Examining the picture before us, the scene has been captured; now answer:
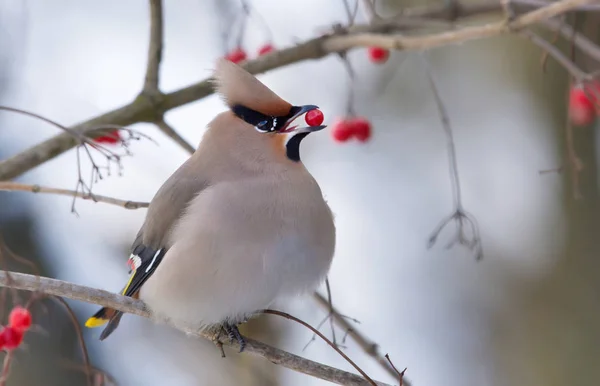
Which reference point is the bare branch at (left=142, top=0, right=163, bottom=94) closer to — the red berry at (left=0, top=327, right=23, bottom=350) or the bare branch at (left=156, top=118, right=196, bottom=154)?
the bare branch at (left=156, top=118, right=196, bottom=154)

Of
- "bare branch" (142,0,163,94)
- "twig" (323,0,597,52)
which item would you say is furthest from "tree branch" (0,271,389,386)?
"twig" (323,0,597,52)

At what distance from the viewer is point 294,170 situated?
3055 millimetres

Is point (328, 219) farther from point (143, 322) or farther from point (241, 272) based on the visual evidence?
point (143, 322)

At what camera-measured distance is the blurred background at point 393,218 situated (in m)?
5.07

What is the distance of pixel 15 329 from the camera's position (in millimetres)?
2758

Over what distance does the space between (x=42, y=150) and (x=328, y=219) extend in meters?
1.04

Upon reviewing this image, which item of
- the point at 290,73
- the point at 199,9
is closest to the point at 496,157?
the point at 290,73

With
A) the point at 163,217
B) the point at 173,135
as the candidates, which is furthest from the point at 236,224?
the point at 173,135

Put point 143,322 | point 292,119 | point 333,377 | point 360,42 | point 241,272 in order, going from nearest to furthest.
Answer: point 333,377, point 241,272, point 292,119, point 360,42, point 143,322

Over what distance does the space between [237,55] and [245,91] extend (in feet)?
3.13

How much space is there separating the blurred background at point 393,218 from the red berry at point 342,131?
56 centimetres

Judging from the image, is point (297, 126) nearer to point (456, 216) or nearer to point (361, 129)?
point (456, 216)

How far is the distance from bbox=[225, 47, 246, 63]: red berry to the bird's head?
820mm

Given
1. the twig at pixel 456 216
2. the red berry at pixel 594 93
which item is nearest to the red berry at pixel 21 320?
the twig at pixel 456 216
